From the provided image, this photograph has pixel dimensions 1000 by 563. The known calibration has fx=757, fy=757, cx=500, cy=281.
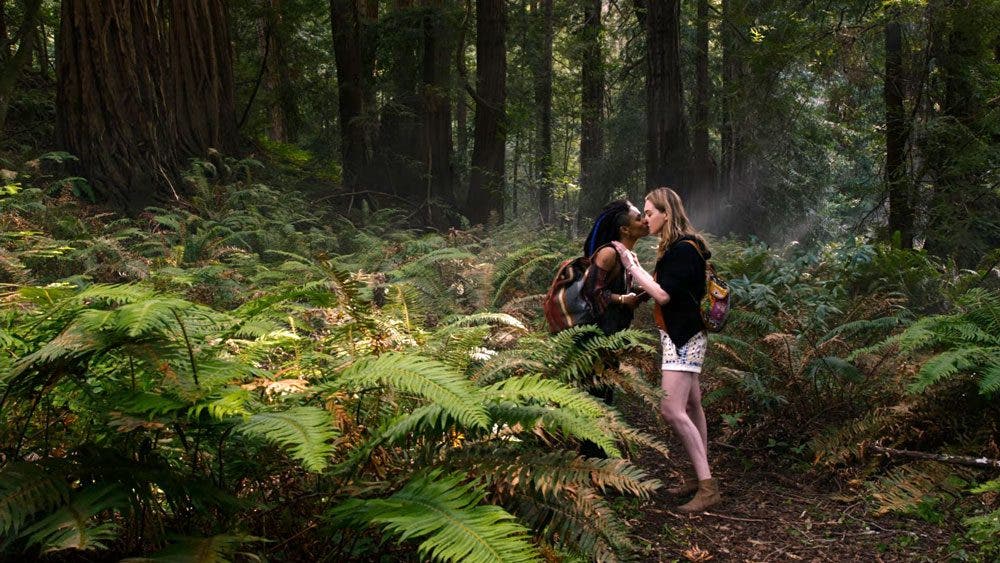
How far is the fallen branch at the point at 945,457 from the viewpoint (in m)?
4.27

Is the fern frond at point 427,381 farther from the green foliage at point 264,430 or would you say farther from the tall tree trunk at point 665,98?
the tall tree trunk at point 665,98

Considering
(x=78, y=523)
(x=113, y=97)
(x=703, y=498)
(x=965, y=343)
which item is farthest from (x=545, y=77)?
(x=78, y=523)

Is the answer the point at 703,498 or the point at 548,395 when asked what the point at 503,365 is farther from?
the point at 703,498

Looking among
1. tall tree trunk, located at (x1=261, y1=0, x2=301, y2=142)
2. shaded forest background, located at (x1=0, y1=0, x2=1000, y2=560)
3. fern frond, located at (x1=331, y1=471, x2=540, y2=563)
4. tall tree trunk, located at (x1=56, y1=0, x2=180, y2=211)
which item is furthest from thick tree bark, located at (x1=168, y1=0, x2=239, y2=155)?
fern frond, located at (x1=331, y1=471, x2=540, y2=563)

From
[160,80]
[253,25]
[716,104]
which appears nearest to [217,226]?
[160,80]

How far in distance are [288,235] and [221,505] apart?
730 cm

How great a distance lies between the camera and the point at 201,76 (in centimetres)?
1245

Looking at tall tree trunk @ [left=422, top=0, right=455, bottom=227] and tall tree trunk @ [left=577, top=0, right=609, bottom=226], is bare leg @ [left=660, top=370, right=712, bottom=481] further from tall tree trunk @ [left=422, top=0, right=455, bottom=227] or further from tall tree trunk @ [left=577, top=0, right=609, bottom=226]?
tall tree trunk @ [left=577, top=0, right=609, bottom=226]

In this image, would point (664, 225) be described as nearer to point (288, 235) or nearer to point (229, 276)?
point (229, 276)

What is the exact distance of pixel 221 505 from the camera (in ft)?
8.26

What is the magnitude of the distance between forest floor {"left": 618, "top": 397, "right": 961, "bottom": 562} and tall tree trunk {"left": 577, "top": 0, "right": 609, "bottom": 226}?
14.2 metres

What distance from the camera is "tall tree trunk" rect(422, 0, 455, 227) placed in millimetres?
14281

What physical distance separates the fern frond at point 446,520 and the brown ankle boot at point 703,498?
248cm

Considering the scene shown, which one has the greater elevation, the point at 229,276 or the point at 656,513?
the point at 229,276
